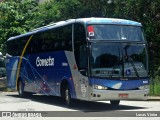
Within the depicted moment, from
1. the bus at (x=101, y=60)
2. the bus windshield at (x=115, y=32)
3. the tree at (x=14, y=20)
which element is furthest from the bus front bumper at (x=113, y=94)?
the tree at (x=14, y=20)

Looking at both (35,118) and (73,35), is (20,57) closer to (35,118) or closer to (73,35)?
(73,35)

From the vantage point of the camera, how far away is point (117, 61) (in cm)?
1633

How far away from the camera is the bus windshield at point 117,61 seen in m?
16.2

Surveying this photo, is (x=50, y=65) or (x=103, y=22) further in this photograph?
(x=50, y=65)

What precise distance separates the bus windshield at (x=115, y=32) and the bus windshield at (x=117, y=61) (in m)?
0.29

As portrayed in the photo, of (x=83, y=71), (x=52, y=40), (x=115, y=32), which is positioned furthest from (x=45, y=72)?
(x=115, y=32)

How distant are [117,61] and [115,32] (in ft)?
4.16

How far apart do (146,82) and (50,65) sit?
544 centimetres

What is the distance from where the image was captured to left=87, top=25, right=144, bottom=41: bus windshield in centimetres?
1652

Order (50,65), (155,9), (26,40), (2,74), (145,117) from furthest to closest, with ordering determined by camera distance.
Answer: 1. (2,74)
2. (155,9)
3. (26,40)
4. (50,65)
5. (145,117)

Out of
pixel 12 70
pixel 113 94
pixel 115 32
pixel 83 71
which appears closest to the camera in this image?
pixel 113 94

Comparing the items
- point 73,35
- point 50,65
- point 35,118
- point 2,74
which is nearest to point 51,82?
point 50,65

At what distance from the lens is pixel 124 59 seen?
1642 cm

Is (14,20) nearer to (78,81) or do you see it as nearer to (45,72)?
(45,72)
